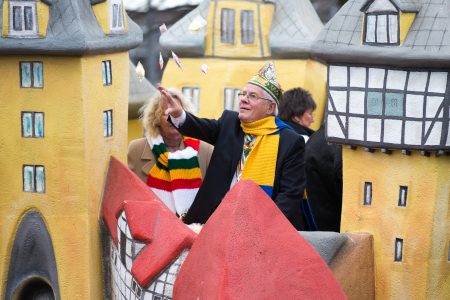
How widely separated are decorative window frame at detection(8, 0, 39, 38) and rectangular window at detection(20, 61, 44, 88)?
21cm

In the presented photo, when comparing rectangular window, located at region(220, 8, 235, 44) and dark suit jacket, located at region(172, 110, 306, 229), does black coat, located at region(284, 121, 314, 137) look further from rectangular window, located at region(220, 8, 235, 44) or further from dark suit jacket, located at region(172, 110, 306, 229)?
rectangular window, located at region(220, 8, 235, 44)

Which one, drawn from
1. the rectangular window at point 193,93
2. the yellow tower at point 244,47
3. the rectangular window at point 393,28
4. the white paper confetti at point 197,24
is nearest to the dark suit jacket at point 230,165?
A: the rectangular window at point 393,28

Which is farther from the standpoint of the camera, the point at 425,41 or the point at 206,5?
the point at 206,5

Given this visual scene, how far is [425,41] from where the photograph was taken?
29.7 ft

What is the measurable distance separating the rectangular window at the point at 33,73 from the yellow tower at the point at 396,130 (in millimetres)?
1919

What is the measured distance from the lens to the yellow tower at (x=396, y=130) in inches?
359

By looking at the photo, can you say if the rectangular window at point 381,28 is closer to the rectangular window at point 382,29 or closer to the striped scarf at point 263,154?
the rectangular window at point 382,29

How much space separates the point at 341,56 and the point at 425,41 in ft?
2.05

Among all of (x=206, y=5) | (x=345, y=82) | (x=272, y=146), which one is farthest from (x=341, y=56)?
(x=206, y=5)

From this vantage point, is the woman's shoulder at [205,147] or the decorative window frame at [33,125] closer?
the decorative window frame at [33,125]

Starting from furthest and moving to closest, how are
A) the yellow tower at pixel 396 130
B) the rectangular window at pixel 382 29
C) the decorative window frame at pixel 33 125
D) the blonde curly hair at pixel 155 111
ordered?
the blonde curly hair at pixel 155 111 → the decorative window frame at pixel 33 125 → the rectangular window at pixel 382 29 → the yellow tower at pixel 396 130

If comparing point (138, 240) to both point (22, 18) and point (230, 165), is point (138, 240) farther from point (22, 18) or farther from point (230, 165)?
point (22, 18)

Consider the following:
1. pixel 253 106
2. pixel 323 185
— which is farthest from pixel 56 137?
pixel 323 185

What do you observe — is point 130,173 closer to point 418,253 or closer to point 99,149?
point 99,149
